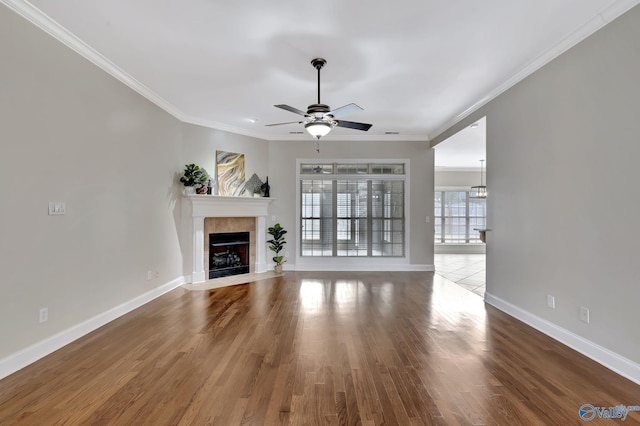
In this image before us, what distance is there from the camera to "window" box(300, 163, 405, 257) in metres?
6.75

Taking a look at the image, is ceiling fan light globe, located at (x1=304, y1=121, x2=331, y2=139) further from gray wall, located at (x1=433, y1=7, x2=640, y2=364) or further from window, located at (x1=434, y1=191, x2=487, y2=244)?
window, located at (x1=434, y1=191, x2=487, y2=244)

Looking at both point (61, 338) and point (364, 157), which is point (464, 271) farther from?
point (61, 338)

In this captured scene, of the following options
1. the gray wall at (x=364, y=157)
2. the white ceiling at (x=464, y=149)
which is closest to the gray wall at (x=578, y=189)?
the white ceiling at (x=464, y=149)

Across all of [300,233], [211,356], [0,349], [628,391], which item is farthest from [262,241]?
[628,391]

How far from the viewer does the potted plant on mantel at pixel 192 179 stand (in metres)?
5.19

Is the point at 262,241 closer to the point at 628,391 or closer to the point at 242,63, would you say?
the point at 242,63

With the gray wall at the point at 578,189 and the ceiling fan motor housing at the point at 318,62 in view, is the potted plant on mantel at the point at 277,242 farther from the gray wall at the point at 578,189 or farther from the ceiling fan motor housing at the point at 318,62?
the gray wall at the point at 578,189

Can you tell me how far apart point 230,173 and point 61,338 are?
3.80 meters

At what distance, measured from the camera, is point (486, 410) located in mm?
1943

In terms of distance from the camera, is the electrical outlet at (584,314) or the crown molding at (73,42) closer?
the crown molding at (73,42)

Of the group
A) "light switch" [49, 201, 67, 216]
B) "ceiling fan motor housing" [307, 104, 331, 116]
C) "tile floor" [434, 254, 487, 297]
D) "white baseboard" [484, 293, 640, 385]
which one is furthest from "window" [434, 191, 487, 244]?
"light switch" [49, 201, 67, 216]

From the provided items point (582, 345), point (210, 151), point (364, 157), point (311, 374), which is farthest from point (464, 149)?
point (311, 374)

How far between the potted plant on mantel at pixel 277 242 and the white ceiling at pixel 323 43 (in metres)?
2.77

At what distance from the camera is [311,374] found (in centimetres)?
238
